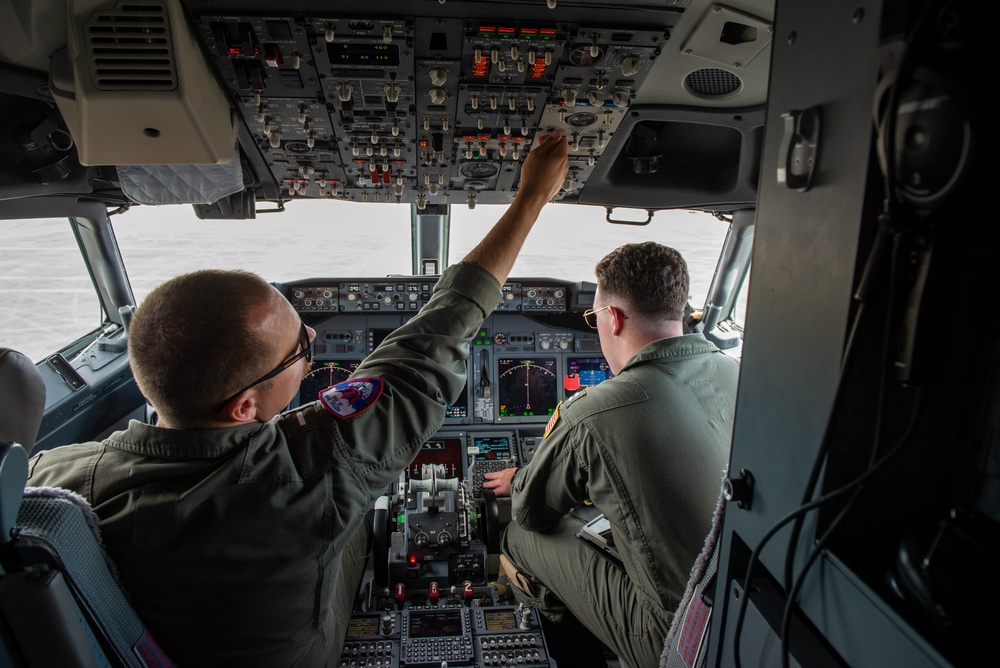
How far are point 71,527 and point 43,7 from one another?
128cm

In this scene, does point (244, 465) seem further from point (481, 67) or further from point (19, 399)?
point (481, 67)

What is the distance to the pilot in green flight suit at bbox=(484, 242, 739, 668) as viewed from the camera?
164 centimetres

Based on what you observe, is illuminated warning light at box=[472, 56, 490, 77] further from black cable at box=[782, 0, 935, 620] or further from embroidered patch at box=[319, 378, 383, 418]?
black cable at box=[782, 0, 935, 620]

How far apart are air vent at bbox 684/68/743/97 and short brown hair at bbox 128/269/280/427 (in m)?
1.58

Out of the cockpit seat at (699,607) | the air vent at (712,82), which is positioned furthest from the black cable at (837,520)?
the air vent at (712,82)

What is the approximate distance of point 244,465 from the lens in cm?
112

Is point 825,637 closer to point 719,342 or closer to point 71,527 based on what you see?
point 71,527

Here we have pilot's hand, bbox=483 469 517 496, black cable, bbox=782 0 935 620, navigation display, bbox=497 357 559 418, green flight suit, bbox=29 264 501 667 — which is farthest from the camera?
navigation display, bbox=497 357 559 418

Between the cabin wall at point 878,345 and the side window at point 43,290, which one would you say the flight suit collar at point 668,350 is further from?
the side window at point 43,290

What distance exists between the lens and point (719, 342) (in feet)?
12.9

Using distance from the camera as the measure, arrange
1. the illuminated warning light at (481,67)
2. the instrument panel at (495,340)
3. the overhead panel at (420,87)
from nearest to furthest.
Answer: the overhead panel at (420,87) < the illuminated warning light at (481,67) < the instrument panel at (495,340)

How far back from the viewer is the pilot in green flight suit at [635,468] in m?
1.64

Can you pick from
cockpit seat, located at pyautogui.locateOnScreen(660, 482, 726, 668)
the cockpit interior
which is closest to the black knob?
the cockpit interior

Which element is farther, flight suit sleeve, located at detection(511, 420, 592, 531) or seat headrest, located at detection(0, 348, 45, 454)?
flight suit sleeve, located at detection(511, 420, 592, 531)
